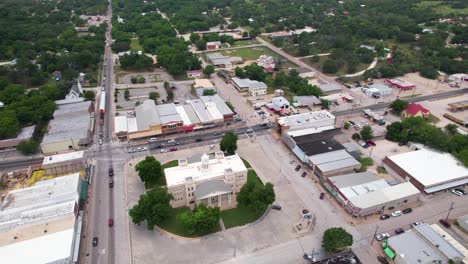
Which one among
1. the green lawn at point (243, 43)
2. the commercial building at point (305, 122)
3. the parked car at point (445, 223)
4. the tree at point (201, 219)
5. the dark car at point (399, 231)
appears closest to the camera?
the tree at point (201, 219)

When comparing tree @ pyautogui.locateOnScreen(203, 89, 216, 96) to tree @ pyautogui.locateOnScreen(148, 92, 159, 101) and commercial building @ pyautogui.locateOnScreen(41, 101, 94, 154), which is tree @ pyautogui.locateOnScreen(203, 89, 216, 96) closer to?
tree @ pyautogui.locateOnScreen(148, 92, 159, 101)

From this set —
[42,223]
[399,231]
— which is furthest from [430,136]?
[42,223]

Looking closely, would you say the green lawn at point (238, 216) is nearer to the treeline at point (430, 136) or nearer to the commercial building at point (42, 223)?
the commercial building at point (42, 223)

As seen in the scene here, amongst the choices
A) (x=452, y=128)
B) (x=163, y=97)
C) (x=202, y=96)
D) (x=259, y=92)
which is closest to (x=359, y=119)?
(x=452, y=128)

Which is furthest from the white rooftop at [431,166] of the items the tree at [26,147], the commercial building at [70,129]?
the tree at [26,147]

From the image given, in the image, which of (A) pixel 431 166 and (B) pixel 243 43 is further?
(B) pixel 243 43

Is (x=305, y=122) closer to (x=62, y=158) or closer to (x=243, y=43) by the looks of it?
(x=62, y=158)
